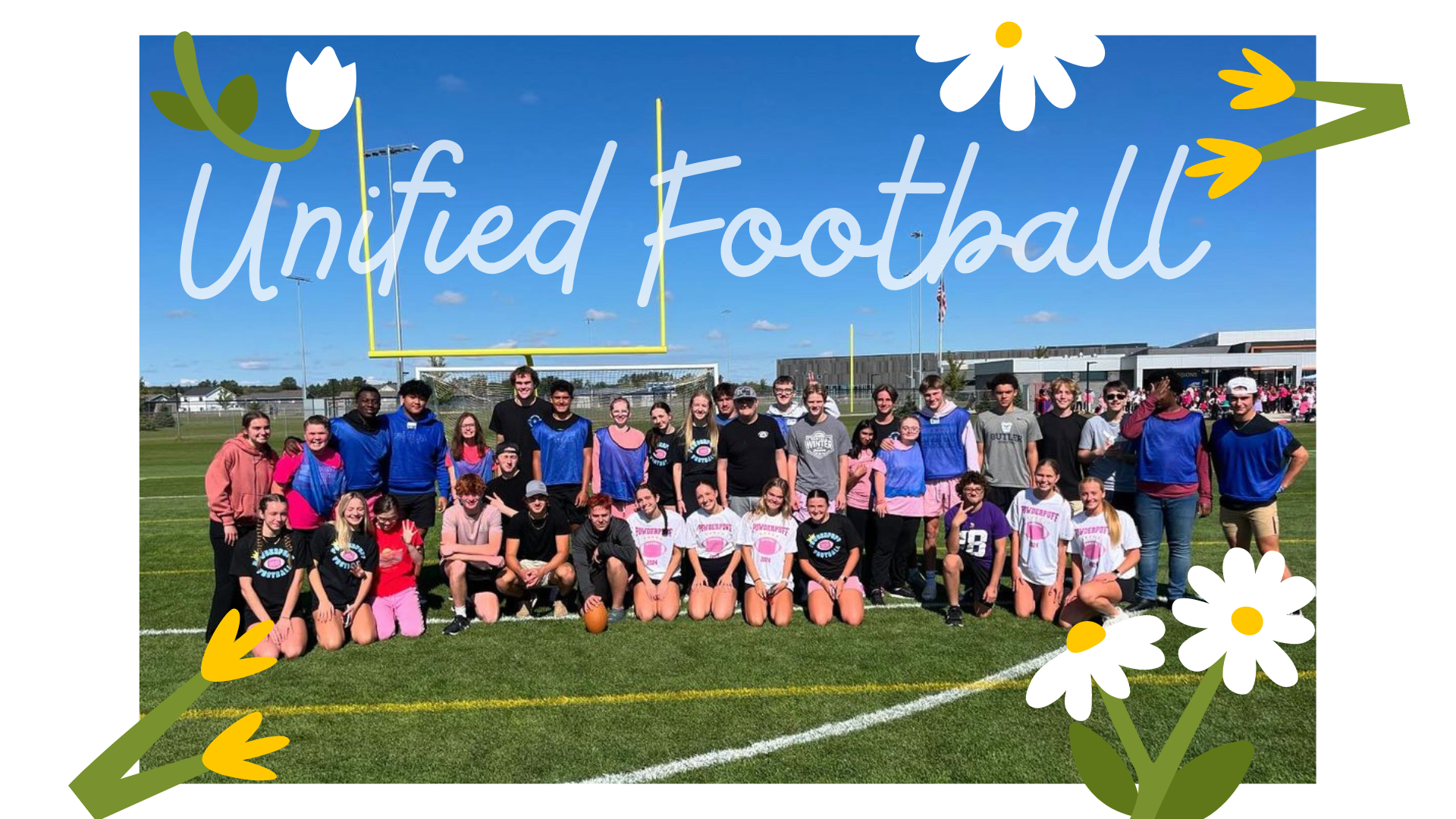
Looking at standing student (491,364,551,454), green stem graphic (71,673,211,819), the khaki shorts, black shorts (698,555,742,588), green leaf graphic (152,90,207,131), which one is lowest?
black shorts (698,555,742,588)

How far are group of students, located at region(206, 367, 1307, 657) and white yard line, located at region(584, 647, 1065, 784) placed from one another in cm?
111

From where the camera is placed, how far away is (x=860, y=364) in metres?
58.6

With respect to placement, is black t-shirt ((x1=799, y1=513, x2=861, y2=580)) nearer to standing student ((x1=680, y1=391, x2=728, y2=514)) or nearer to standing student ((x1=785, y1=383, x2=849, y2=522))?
standing student ((x1=785, y1=383, x2=849, y2=522))

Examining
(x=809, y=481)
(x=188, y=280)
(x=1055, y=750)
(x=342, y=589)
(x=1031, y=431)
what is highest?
(x=188, y=280)

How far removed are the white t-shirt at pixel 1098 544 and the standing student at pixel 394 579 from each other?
4.31 m

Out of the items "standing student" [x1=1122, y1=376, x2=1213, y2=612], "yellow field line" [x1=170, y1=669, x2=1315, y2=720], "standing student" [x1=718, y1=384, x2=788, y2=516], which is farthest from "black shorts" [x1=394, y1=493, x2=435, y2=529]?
"standing student" [x1=1122, y1=376, x2=1213, y2=612]

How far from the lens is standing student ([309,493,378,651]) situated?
4508 millimetres

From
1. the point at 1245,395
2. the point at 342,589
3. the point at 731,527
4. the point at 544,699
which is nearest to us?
the point at 544,699

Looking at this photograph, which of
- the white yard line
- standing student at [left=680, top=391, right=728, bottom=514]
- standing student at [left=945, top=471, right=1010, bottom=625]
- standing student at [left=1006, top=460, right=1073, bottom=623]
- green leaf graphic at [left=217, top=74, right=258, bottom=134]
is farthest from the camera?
standing student at [left=680, top=391, right=728, bottom=514]

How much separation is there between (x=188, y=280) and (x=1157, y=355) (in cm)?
4212

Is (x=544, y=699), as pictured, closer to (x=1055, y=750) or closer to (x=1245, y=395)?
(x=1055, y=750)

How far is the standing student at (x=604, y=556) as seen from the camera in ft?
16.2

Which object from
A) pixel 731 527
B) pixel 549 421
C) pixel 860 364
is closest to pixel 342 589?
pixel 549 421

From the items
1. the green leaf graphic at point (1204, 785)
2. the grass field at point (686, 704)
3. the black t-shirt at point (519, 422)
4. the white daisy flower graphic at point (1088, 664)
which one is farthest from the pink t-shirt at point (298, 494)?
the green leaf graphic at point (1204, 785)
